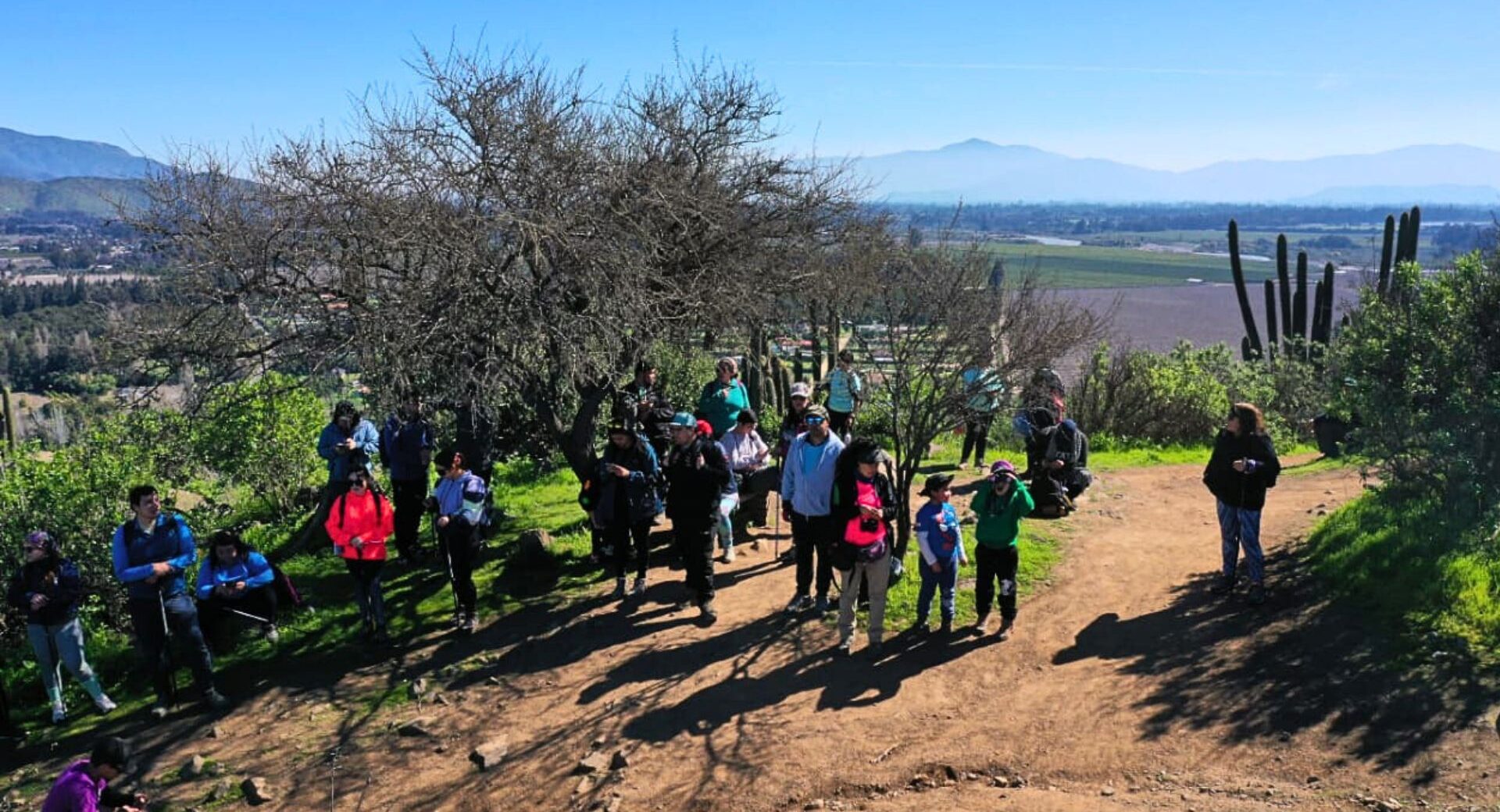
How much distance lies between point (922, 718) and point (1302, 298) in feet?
102

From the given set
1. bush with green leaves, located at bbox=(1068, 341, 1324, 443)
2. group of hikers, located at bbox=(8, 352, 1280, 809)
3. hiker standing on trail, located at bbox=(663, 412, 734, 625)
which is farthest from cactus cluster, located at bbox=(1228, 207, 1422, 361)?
hiker standing on trail, located at bbox=(663, 412, 734, 625)

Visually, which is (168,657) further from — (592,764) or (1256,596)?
(1256,596)

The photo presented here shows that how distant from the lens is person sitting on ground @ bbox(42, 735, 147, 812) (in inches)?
198

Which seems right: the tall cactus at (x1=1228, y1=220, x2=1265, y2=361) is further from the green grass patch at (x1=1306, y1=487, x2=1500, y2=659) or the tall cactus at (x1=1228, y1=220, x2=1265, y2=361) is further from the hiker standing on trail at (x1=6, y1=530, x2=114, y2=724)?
the hiker standing on trail at (x1=6, y1=530, x2=114, y2=724)

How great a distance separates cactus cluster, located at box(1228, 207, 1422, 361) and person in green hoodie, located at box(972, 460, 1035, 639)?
1989cm

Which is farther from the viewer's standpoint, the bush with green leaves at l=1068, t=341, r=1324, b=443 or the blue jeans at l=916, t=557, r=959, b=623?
the bush with green leaves at l=1068, t=341, r=1324, b=443

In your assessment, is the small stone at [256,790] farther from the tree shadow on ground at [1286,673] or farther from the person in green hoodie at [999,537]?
the tree shadow on ground at [1286,673]

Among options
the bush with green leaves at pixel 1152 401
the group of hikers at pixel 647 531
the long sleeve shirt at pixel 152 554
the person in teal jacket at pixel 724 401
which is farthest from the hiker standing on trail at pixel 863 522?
the bush with green leaves at pixel 1152 401

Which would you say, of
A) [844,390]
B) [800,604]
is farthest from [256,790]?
[844,390]

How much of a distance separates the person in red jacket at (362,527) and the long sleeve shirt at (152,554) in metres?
1.04

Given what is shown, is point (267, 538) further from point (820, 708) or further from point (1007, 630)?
point (1007, 630)

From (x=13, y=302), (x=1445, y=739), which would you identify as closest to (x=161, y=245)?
(x=1445, y=739)

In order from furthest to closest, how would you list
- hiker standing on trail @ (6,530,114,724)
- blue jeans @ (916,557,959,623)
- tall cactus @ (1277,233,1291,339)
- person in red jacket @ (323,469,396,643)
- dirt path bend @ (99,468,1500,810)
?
tall cactus @ (1277,233,1291,339) < person in red jacket @ (323,469,396,643) < blue jeans @ (916,557,959,623) < hiker standing on trail @ (6,530,114,724) < dirt path bend @ (99,468,1500,810)

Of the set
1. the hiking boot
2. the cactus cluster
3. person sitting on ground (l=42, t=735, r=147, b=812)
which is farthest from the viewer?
the cactus cluster
